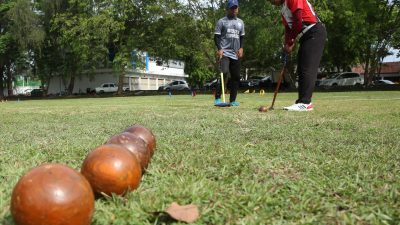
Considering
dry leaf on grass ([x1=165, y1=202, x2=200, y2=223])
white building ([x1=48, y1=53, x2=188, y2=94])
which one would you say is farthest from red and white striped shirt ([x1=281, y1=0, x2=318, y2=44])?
white building ([x1=48, y1=53, x2=188, y2=94])

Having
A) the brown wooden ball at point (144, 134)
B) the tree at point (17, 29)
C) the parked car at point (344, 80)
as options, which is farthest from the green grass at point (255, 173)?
the parked car at point (344, 80)

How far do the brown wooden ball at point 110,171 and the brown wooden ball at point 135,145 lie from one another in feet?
1.33

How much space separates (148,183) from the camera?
2576 mm

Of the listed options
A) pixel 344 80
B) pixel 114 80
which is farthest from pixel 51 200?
pixel 114 80

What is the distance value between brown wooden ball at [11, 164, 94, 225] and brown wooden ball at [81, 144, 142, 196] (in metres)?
0.39

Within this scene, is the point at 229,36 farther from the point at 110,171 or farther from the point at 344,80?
the point at 344,80

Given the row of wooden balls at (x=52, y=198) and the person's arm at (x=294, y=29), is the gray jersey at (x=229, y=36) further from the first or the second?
the row of wooden balls at (x=52, y=198)

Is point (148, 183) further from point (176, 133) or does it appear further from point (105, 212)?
point (176, 133)

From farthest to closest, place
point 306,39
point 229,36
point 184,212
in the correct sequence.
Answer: point 229,36 → point 306,39 → point 184,212

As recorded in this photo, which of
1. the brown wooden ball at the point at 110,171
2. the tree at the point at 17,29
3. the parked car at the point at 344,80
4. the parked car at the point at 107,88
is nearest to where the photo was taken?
the brown wooden ball at the point at 110,171

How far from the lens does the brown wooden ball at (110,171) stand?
2135 mm

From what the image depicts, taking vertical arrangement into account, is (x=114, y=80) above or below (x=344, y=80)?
above

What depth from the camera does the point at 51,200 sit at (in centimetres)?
162

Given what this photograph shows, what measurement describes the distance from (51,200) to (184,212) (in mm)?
600
